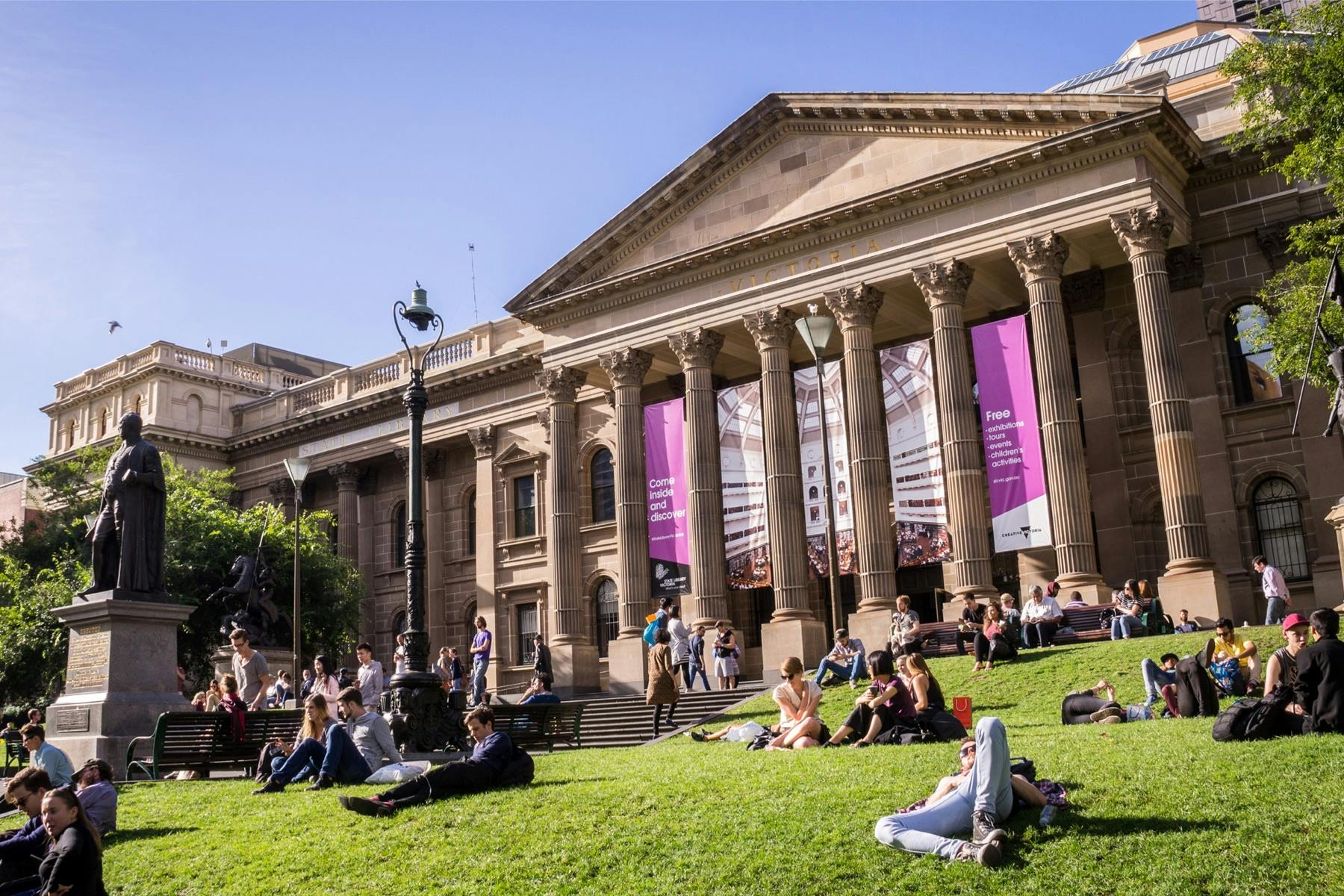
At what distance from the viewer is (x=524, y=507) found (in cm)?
4353

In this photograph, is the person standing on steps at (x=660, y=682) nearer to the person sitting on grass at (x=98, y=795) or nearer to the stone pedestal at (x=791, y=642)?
the stone pedestal at (x=791, y=642)

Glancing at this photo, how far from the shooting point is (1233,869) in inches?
327

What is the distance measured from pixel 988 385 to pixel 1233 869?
21547mm

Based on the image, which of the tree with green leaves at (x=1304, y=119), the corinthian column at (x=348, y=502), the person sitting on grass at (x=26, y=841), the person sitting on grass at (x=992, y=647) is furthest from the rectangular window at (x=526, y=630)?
the person sitting on grass at (x=26, y=841)

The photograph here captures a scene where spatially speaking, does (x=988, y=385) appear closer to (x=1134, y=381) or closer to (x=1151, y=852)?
(x=1134, y=381)

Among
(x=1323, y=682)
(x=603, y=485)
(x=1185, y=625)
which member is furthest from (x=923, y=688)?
(x=603, y=485)

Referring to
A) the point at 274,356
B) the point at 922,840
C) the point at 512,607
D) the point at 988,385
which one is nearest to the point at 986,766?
the point at 922,840

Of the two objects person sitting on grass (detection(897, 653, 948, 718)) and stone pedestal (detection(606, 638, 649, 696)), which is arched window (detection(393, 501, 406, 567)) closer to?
stone pedestal (detection(606, 638, 649, 696))

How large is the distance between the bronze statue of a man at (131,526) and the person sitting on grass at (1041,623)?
15.9 meters

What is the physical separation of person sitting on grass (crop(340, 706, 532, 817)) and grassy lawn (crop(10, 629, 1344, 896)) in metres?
0.20

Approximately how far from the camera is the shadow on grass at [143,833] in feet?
40.6

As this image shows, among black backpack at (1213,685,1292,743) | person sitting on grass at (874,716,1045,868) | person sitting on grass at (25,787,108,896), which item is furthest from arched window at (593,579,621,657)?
person sitting on grass at (25,787,108,896)

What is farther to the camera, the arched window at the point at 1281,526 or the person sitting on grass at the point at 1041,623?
the arched window at the point at 1281,526

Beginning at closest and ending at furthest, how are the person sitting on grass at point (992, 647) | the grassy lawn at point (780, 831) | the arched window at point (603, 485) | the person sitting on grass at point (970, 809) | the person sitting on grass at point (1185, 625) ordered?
the grassy lawn at point (780, 831), the person sitting on grass at point (970, 809), the person sitting on grass at point (992, 647), the person sitting on grass at point (1185, 625), the arched window at point (603, 485)
